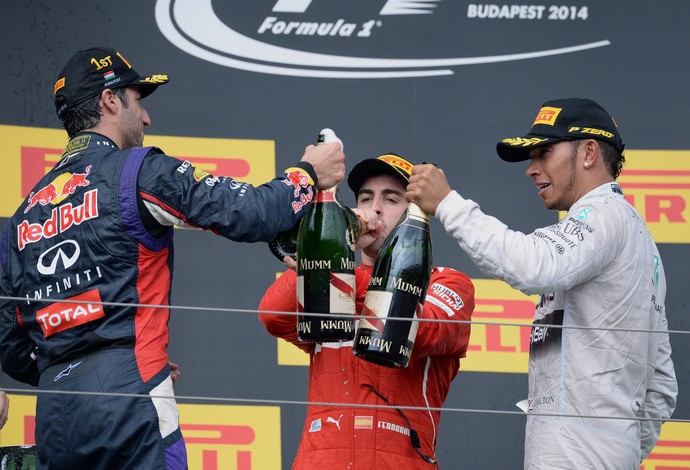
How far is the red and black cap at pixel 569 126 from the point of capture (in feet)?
7.68

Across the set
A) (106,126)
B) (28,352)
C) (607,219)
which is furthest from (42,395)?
(607,219)

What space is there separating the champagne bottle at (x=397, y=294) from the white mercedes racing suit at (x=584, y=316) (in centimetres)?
10

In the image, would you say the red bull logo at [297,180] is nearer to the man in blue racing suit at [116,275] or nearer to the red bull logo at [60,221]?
the man in blue racing suit at [116,275]

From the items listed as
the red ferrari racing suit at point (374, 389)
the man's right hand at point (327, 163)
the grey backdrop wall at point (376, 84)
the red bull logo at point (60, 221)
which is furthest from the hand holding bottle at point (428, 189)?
the grey backdrop wall at point (376, 84)

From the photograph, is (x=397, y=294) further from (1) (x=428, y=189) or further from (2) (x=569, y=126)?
(2) (x=569, y=126)

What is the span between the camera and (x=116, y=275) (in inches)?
83.4

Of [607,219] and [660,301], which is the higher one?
[607,219]

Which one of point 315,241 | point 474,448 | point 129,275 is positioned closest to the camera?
point 129,275

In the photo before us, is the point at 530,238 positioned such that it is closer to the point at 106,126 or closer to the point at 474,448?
the point at 106,126

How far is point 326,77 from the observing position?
3.57m

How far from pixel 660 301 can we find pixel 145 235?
3.58 ft

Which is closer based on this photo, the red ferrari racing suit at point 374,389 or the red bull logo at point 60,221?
the red bull logo at point 60,221

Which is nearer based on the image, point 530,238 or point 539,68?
point 530,238

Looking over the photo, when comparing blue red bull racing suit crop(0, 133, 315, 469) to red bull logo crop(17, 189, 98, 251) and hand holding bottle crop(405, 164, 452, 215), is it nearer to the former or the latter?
red bull logo crop(17, 189, 98, 251)
